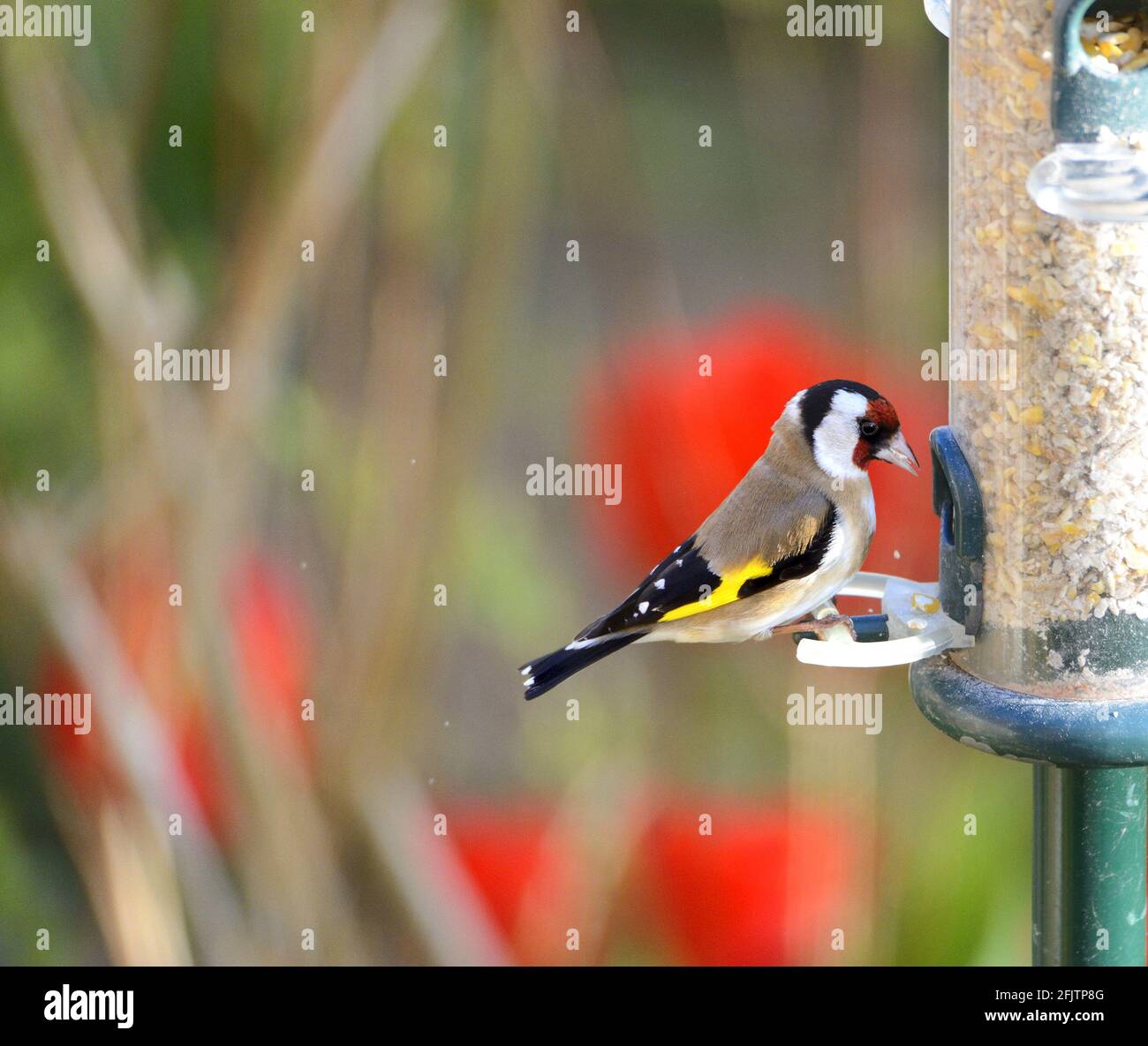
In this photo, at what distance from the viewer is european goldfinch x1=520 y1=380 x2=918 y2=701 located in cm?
243

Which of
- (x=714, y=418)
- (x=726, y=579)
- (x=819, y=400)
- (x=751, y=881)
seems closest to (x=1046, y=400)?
(x=819, y=400)

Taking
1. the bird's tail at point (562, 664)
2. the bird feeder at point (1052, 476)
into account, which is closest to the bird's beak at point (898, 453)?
the bird feeder at point (1052, 476)

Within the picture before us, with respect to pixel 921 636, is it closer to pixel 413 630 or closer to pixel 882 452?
pixel 882 452

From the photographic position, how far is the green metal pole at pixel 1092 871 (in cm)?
200

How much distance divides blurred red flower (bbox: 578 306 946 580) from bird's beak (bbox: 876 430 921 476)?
0.24 m

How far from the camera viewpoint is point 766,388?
2.68 m

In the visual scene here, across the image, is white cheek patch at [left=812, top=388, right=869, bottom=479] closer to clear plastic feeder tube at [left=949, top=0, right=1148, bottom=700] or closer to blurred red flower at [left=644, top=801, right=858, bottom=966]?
clear plastic feeder tube at [left=949, top=0, right=1148, bottom=700]

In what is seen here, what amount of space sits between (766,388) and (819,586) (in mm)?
Answer: 390

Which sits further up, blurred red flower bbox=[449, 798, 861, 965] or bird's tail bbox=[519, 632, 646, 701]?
bird's tail bbox=[519, 632, 646, 701]

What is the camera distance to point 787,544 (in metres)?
2.44

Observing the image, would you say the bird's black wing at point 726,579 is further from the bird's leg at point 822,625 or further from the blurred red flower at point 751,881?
the blurred red flower at point 751,881

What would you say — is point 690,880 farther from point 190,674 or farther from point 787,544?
point 190,674

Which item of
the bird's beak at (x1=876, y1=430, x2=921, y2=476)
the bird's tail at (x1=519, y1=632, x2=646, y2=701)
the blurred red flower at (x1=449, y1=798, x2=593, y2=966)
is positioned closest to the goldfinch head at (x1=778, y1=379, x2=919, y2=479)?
the bird's beak at (x1=876, y1=430, x2=921, y2=476)
